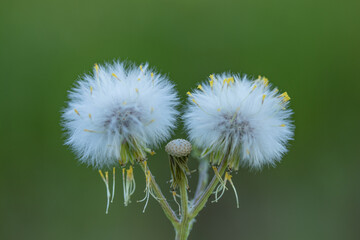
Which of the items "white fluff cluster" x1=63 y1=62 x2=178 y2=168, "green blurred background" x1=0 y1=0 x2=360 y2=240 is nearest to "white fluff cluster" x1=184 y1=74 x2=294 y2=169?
"white fluff cluster" x1=63 y1=62 x2=178 y2=168

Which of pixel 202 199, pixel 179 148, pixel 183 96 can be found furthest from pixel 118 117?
pixel 183 96

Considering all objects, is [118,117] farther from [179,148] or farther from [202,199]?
[202,199]

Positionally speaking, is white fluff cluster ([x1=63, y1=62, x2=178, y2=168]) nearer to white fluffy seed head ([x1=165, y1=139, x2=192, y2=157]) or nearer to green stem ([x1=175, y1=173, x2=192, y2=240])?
white fluffy seed head ([x1=165, y1=139, x2=192, y2=157])

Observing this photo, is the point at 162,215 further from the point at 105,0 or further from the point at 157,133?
the point at 105,0

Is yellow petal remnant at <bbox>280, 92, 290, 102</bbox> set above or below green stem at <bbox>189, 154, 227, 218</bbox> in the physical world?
above

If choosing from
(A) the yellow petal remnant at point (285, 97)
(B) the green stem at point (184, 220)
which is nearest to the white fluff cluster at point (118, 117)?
(B) the green stem at point (184, 220)

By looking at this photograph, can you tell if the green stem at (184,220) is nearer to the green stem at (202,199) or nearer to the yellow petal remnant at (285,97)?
the green stem at (202,199)
